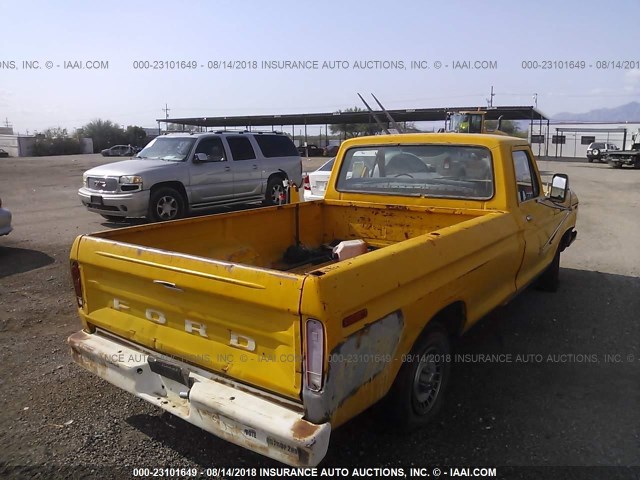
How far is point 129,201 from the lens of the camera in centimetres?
962

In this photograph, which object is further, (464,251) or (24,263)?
(24,263)

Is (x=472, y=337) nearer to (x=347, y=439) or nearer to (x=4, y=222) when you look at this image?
(x=347, y=439)

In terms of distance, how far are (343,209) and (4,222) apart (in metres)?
5.87

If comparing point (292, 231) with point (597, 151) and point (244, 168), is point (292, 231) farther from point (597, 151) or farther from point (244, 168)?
point (597, 151)

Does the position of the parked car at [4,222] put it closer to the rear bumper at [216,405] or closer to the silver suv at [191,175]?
the silver suv at [191,175]

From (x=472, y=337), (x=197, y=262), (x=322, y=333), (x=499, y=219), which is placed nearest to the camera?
(x=322, y=333)

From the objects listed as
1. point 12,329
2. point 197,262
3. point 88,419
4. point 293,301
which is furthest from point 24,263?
point 293,301

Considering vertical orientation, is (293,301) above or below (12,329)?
above

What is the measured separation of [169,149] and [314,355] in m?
9.76

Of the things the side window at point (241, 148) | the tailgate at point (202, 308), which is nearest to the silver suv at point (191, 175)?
the side window at point (241, 148)

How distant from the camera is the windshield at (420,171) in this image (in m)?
4.34

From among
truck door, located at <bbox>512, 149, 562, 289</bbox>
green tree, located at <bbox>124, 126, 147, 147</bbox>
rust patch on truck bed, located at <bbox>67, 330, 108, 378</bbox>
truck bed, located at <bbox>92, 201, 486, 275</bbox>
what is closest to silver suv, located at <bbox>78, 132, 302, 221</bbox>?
truck bed, located at <bbox>92, 201, 486, 275</bbox>

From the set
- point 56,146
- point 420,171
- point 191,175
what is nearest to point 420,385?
point 420,171

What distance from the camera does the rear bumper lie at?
7.37ft
